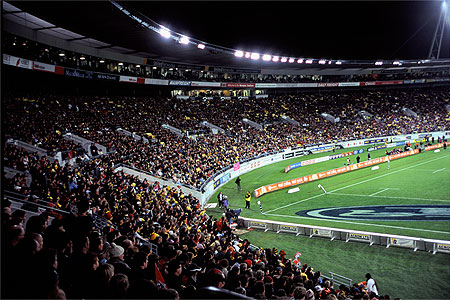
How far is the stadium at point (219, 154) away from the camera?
5.35 metres

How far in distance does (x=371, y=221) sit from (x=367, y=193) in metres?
6.57

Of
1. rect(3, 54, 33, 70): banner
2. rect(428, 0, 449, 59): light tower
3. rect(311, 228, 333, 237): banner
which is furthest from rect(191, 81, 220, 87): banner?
rect(311, 228, 333, 237): banner

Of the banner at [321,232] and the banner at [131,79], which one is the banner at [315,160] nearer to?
the banner at [321,232]

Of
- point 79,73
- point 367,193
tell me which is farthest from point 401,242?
point 79,73

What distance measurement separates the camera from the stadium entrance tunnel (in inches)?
719

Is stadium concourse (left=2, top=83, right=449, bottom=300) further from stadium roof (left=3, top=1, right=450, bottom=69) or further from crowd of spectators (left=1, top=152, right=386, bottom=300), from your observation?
stadium roof (left=3, top=1, right=450, bottom=69)

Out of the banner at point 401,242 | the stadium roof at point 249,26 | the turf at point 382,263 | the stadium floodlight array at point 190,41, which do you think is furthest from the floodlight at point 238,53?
the banner at point 401,242

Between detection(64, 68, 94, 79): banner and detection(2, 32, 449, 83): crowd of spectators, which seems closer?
detection(2, 32, 449, 83): crowd of spectators

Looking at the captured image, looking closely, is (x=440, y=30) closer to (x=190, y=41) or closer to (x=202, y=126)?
(x=202, y=126)

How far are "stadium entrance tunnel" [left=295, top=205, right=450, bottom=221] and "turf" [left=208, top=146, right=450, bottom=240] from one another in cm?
64

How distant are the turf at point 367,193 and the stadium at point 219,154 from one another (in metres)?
0.17

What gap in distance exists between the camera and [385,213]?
19516mm

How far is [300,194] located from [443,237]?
11695 mm

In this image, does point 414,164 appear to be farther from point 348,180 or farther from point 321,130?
point 321,130
